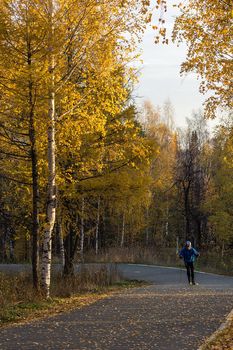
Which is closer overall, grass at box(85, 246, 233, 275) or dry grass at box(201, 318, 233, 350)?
dry grass at box(201, 318, 233, 350)

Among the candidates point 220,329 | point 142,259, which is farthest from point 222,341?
point 142,259

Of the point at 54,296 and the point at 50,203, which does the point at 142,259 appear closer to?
the point at 54,296

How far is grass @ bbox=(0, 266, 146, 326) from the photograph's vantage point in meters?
11.4

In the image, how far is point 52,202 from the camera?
44.8 ft

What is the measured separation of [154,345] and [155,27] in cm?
473

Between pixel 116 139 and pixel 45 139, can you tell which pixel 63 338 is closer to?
pixel 45 139

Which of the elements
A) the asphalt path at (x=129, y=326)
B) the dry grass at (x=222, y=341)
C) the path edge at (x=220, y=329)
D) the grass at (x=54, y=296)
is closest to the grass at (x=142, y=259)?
the grass at (x=54, y=296)

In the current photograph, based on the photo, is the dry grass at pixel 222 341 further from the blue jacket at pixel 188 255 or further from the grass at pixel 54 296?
the blue jacket at pixel 188 255

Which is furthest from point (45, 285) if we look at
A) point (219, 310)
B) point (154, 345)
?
point (154, 345)

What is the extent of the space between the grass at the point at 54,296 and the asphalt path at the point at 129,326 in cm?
54

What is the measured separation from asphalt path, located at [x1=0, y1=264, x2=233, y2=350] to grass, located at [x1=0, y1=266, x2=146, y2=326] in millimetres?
544

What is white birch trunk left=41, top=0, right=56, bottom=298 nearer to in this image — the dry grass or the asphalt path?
the asphalt path

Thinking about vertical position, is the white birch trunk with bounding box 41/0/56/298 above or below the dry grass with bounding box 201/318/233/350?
above

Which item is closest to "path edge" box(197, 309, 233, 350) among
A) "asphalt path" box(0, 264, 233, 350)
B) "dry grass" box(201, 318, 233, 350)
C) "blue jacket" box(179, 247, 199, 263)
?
"dry grass" box(201, 318, 233, 350)
